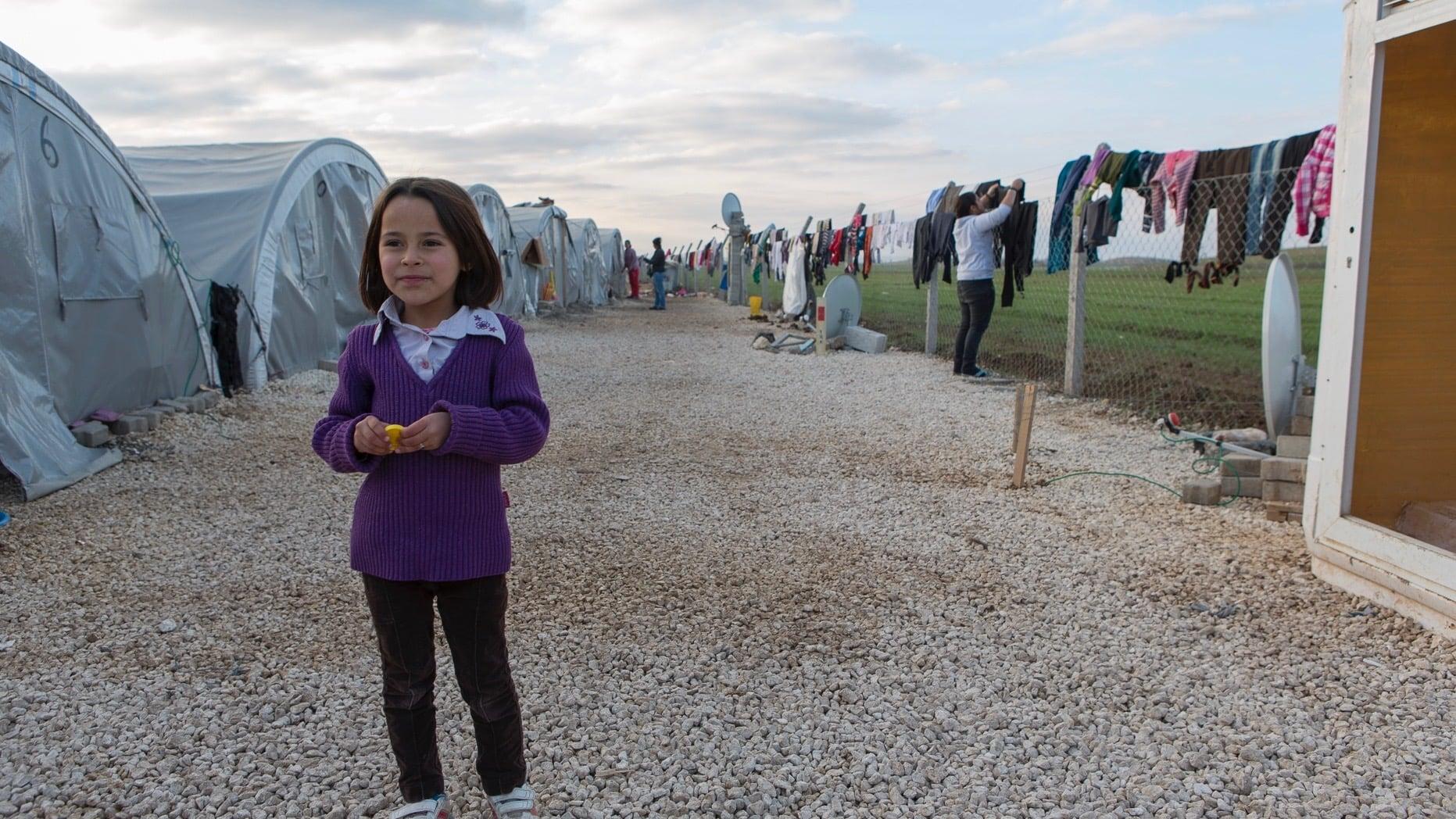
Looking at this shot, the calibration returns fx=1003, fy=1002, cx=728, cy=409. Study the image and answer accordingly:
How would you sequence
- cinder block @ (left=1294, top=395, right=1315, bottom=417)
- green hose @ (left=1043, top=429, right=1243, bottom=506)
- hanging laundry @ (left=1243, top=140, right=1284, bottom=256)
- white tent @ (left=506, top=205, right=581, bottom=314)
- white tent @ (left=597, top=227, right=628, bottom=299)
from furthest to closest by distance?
white tent @ (left=597, top=227, right=628, bottom=299) → white tent @ (left=506, top=205, right=581, bottom=314) → hanging laundry @ (left=1243, top=140, right=1284, bottom=256) → green hose @ (left=1043, top=429, right=1243, bottom=506) → cinder block @ (left=1294, top=395, right=1315, bottom=417)

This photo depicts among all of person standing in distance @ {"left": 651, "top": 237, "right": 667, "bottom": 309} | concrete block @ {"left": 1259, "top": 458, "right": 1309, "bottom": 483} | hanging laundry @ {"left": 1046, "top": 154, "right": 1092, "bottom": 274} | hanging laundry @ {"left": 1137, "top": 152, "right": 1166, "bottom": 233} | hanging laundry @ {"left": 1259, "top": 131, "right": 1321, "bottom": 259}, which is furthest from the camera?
person standing in distance @ {"left": 651, "top": 237, "right": 667, "bottom": 309}

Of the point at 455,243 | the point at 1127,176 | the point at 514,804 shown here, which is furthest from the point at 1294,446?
the point at 455,243

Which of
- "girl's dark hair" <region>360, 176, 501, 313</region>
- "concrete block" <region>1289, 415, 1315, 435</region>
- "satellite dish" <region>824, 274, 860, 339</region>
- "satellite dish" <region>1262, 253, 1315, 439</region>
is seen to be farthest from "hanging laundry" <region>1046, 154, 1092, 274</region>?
"girl's dark hair" <region>360, 176, 501, 313</region>

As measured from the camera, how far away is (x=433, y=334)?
2.28 meters

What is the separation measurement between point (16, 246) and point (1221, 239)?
8324 millimetres

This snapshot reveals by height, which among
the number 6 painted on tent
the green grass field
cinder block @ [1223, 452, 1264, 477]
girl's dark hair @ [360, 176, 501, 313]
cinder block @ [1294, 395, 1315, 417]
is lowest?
the green grass field

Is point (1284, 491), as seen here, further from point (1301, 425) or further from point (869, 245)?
point (869, 245)

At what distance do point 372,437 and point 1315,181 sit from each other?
638cm

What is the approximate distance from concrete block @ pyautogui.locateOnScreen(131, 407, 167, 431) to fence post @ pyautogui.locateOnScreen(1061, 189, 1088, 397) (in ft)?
24.9

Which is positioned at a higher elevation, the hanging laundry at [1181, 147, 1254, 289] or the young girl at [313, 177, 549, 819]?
the hanging laundry at [1181, 147, 1254, 289]

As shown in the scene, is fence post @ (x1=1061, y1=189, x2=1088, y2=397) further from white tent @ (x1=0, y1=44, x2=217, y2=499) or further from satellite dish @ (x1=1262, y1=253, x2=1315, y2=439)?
white tent @ (x1=0, y1=44, x2=217, y2=499)

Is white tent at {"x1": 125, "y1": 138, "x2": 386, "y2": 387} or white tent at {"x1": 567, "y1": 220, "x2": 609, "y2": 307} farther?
white tent at {"x1": 567, "y1": 220, "x2": 609, "y2": 307}

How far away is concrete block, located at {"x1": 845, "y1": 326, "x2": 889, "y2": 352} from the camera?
1412 centimetres

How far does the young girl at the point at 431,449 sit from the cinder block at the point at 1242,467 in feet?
14.6
